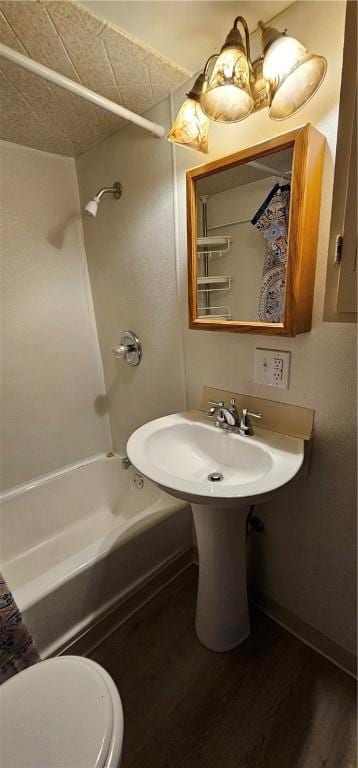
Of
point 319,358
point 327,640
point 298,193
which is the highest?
point 298,193

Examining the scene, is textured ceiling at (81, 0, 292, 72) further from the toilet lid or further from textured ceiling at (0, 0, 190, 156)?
the toilet lid

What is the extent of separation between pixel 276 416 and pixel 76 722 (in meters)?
0.97

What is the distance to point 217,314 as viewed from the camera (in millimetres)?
1123

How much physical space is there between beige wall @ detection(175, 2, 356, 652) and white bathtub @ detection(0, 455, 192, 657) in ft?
1.65

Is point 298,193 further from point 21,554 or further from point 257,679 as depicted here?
point 21,554

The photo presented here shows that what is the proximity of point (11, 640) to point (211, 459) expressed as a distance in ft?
2.74

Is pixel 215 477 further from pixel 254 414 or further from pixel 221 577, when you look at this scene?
pixel 221 577

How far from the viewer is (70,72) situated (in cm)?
101

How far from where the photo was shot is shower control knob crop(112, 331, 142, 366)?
160cm

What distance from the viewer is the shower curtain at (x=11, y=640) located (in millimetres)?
888

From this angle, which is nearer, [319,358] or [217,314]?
[319,358]

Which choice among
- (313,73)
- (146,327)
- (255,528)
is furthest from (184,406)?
Result: (313,73)

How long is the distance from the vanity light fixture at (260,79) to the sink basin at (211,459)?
0.93 metres

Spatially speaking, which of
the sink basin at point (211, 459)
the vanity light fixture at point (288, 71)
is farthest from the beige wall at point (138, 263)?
the vanity light fixture at point (288, 71)
